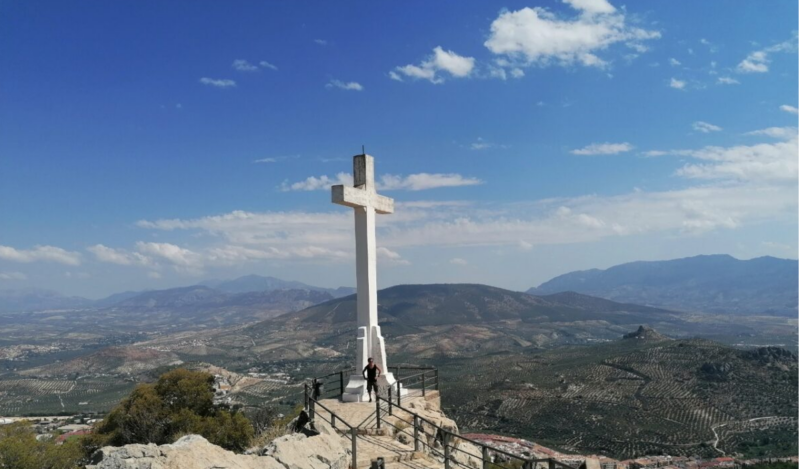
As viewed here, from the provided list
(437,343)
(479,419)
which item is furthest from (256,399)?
(437,343)

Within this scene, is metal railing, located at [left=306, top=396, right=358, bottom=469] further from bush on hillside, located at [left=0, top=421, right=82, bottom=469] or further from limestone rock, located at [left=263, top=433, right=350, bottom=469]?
bush on hillside, located at [left=0, top=421, right=82, bottom=469]

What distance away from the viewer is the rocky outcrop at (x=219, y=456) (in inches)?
270

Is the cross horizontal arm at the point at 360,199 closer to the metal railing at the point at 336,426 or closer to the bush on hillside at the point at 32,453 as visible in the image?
the metal railing at the point at 336,426

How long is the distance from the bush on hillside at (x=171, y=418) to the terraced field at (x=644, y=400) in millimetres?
40171

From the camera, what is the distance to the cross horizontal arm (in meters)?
15.2

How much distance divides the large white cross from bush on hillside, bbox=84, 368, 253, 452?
726 cm

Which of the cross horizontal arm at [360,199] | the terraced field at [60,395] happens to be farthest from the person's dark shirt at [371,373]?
the terraced field at [60,395]

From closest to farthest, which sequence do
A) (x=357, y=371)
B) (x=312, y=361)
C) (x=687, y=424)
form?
(x=357, y=371)
(x=687, y=424)
(x=312, y=361)

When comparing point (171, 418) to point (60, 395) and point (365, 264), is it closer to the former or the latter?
point (365, 264)

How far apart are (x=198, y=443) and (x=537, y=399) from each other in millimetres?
71831

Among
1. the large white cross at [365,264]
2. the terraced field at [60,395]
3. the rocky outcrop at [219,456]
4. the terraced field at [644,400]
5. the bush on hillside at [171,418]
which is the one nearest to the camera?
the rocky outcrop at [219,456]

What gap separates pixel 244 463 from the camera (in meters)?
7.66

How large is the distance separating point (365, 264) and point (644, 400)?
66063 millimetres

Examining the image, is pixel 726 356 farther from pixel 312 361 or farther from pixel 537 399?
pixel 312 361
